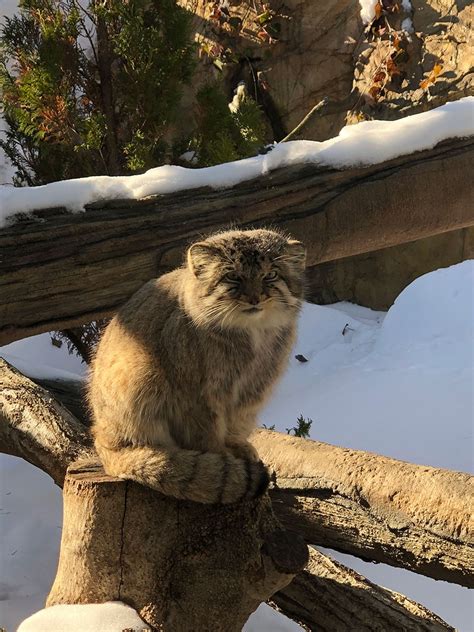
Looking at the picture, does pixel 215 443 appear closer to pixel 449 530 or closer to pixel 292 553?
pixel 292 553

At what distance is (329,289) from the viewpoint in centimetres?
955

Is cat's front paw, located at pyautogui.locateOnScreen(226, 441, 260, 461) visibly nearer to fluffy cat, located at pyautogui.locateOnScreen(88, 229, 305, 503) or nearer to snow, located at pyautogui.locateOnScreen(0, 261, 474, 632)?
fluffy cat, located at pyautogui.locateOnScreen(88, 229, 305, 503)

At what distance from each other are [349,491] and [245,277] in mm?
932

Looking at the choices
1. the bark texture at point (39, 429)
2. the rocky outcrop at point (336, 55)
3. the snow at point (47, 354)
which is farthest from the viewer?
the rocky outcrop at point (336, 55)

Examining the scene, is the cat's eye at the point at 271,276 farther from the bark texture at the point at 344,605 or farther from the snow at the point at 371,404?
the snow at the point at 371,404

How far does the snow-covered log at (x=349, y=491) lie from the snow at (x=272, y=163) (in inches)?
31.9

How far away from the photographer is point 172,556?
223 cm

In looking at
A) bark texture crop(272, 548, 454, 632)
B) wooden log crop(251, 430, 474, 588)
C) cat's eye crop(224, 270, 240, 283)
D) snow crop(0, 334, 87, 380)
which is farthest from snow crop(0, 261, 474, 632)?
cat's eye crop(224, 270, 240, 283)

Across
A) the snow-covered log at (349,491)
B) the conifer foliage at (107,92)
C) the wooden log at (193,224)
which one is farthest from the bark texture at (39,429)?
the conifer foliage at (107,92)

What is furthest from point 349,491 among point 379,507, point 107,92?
point 107,92

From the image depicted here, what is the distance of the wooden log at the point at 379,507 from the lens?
245cm

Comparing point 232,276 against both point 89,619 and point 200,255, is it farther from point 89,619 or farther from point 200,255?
point 89,619

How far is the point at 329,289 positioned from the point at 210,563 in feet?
24.7

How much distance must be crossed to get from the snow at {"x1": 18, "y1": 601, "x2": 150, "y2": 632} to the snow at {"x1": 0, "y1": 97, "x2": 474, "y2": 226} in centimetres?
156
